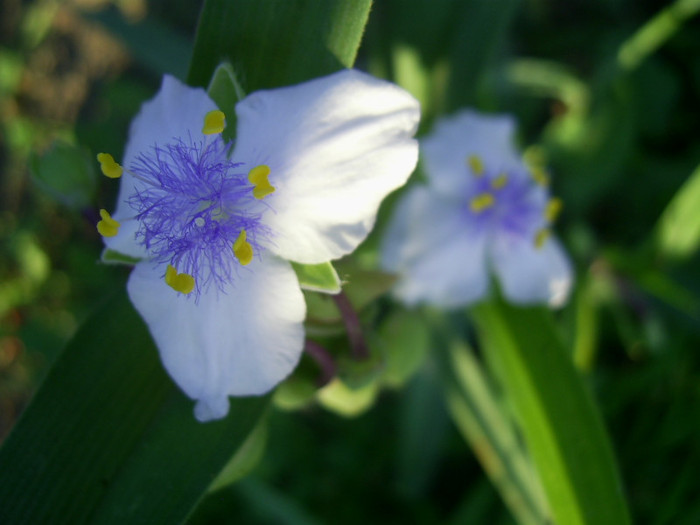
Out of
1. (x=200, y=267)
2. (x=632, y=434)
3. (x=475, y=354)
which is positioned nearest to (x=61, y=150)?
(x=200, y=267)

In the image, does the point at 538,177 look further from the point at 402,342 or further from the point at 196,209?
the point at 196,209

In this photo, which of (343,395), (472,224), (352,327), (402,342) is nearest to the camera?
(352,327)

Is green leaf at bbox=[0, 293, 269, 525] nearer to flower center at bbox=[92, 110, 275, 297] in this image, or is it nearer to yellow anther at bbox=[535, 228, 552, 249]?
flower center at bbox=[92, 110, 275, 297]

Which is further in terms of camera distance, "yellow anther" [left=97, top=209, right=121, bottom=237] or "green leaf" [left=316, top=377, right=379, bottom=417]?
"green leaf" [left=316, top=377, right=379, bottom=417]

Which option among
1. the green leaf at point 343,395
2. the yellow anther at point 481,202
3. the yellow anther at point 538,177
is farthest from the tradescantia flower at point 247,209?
the yellow anther at point 538,177

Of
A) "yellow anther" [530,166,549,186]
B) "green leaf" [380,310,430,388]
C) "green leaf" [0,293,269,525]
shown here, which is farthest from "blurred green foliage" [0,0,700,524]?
"green leaf" [0,293,269,525]

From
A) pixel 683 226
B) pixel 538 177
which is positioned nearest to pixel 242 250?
pixel 538 177

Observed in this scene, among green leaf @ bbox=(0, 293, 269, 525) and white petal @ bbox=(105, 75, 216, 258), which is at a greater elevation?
white petal @ bbox=(105, 75, 216, 258)
